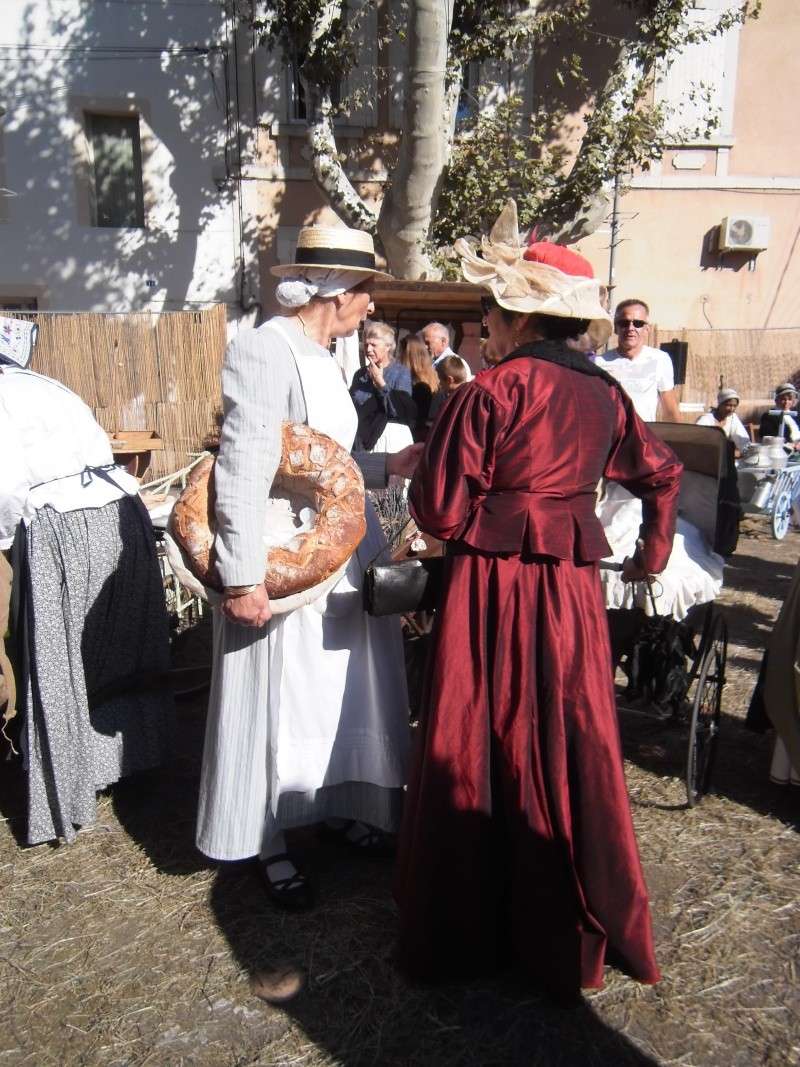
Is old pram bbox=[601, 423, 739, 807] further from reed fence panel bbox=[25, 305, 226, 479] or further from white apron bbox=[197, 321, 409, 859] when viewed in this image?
reed fence panel bbox=[25, 305, 226, 479]

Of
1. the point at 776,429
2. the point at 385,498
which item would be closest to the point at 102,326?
the point at 385,498

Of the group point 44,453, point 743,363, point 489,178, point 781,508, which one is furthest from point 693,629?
point 743,363

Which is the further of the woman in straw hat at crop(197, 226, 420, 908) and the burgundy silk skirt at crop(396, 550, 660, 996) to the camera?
the woman in straw hat at crop(197, 226, 420, 908)

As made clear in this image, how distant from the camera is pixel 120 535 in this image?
3.12m

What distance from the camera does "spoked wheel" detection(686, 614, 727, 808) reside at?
119 inches

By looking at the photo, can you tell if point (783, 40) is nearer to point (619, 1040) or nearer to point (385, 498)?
point (385, 498)

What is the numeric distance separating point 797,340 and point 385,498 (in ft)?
36.4

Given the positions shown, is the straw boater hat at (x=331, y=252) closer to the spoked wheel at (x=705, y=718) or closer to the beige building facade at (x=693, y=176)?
the spoked wheel at (x=705, y=718)

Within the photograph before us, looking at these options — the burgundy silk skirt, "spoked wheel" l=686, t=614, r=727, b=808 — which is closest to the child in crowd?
"spoked wheel" l=686, t=614, r=727, b=808

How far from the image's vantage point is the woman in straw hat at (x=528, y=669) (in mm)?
2047

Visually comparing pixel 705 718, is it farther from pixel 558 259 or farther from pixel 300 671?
pixel 558 259

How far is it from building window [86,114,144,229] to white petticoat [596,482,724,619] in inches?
439

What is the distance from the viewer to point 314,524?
Result: 2318mm

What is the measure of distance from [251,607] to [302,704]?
415mm
